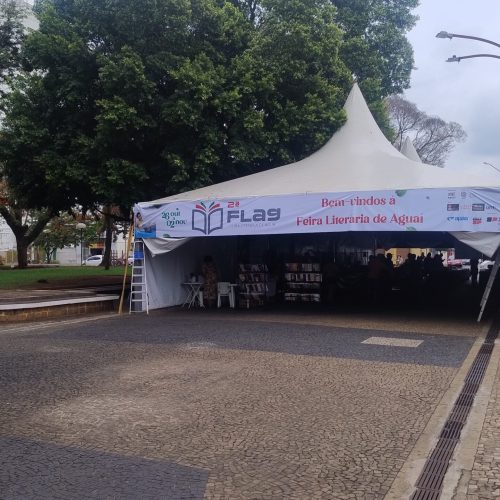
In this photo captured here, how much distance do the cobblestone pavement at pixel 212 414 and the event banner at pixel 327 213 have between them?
312 centimetres

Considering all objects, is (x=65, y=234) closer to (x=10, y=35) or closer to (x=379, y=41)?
(x=10, y=35)

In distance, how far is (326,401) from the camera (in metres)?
7.19

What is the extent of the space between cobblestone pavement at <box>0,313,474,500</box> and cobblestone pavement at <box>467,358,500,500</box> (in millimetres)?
603

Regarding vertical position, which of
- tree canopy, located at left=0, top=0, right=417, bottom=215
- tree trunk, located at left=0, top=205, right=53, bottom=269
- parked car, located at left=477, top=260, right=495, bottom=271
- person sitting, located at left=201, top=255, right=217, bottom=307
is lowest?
person sitting, located at left=201, top=255, right=217, bottom=307

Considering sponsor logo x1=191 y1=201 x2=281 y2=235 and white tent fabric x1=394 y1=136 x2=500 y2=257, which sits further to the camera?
sponsor logo x1=191 y1=201 x2=281 y2=235

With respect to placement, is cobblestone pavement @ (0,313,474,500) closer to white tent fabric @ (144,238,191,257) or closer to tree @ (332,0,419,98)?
white tent fabric @ (144,238,191,257)

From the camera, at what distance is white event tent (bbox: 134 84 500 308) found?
13.3 m

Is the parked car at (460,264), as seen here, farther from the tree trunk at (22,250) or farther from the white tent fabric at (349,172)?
the tree trunk at (22,250)

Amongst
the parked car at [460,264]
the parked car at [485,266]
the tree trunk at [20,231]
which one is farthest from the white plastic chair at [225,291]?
the parked car at [460,264]

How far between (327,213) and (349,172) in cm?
214

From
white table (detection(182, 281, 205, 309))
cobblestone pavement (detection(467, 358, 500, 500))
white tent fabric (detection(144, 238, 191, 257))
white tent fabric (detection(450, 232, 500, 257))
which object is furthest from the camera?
white table (detection(182, 281, 205, 309))

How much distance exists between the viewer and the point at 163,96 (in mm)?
18406

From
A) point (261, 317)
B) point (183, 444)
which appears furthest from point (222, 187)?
point (183, 444)

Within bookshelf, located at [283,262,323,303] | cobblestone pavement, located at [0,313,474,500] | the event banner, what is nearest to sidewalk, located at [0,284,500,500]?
cobblestone pavement, located at [0,313,474,500]
